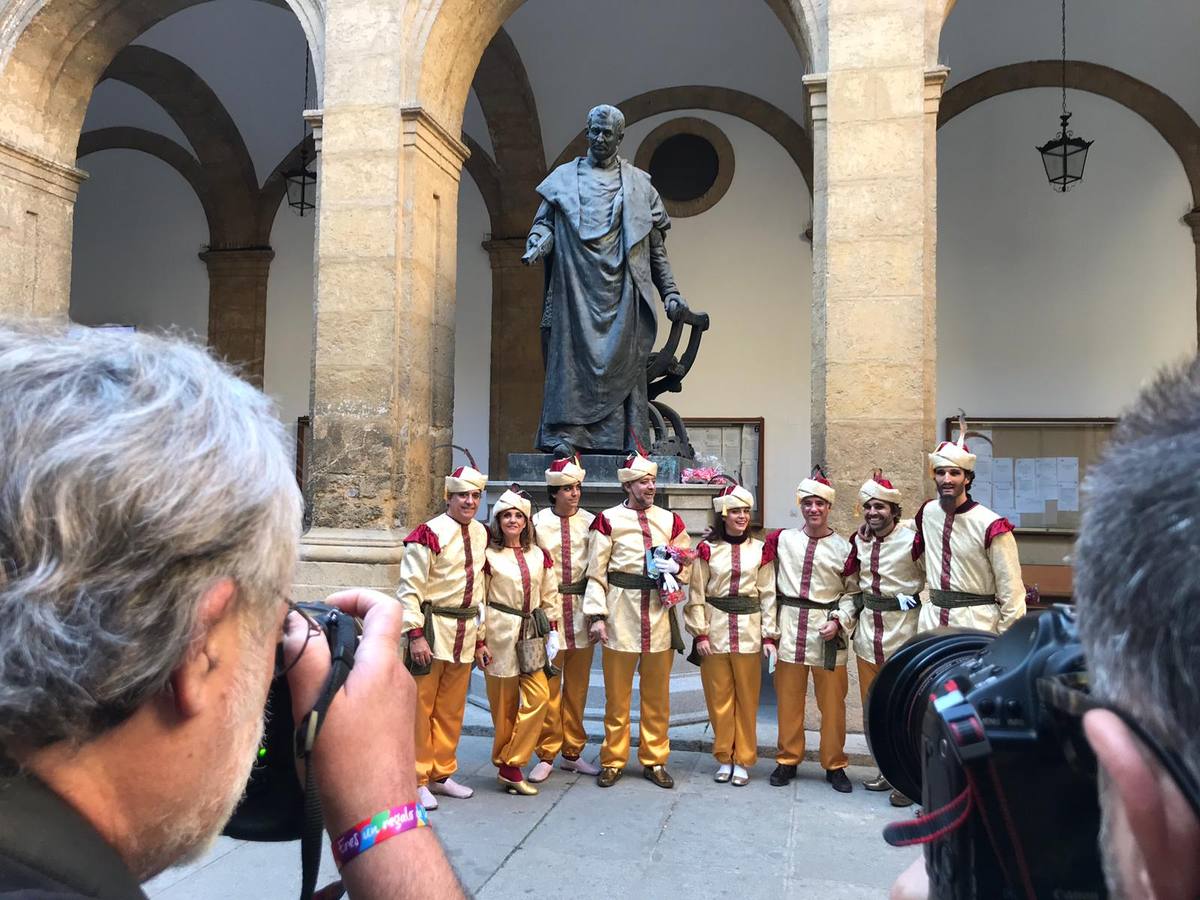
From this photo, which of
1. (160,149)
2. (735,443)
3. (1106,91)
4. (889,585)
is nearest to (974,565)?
(889,585)

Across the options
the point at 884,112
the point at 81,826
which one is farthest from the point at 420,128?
the point at 81,826

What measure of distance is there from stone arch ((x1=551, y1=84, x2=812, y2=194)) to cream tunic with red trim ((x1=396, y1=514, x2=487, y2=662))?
9006 mm

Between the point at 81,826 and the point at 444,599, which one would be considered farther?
the point at 444,599

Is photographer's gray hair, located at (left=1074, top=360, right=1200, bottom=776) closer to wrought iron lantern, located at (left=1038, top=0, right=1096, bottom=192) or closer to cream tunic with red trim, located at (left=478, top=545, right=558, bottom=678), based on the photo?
cream tunic with red trim, located at (left=478, top=545, right=558, bottom=678)

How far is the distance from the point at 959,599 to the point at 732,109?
9.47 meters

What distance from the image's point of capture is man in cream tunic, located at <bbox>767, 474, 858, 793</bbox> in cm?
520

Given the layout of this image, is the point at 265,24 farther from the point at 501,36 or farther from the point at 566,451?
the point at 566,451

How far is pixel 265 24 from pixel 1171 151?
Result: 11.9 metres

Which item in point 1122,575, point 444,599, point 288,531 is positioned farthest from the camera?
point 444,599

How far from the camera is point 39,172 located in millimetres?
8930

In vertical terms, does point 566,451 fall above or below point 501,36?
below

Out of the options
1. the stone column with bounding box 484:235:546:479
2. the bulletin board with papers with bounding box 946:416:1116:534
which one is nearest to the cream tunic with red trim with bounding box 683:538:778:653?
the bulletin board with papers with bounding box 946:416:1116:534

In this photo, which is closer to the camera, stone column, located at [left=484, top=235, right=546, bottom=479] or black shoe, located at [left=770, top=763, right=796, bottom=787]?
black shoe, located at [left=770, top=763, right=796, bottom=787]

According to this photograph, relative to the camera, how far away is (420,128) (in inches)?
295
